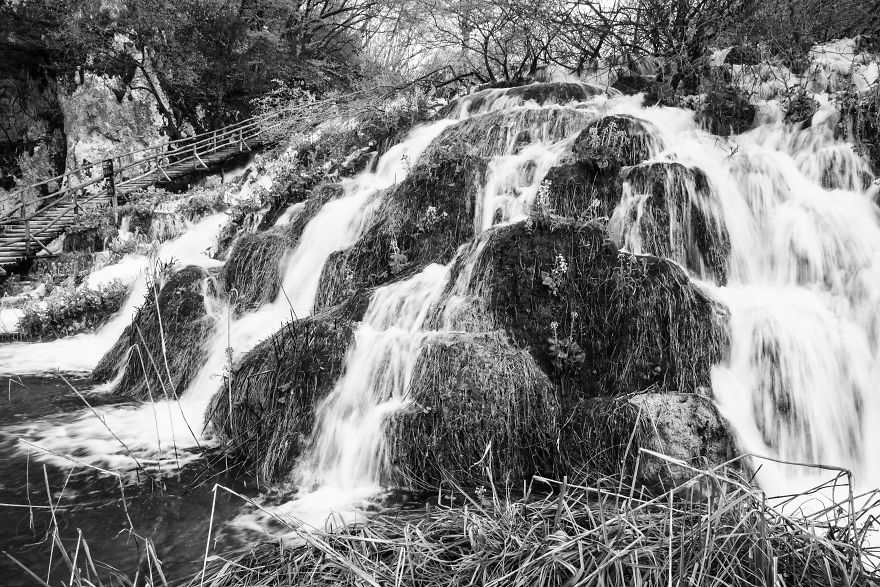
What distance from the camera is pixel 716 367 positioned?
4.63 meters

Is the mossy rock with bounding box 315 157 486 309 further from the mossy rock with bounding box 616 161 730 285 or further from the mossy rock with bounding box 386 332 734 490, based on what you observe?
the mossy rock with bounding box 386 332 734 490

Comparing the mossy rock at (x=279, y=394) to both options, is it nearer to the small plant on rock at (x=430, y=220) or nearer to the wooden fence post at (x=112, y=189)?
the small plant on rock at (x=430, y=220)

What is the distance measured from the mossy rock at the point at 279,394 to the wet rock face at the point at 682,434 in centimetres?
250

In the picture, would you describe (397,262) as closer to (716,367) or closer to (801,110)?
(716,367)

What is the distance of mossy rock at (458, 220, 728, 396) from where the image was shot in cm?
454

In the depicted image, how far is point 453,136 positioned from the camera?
28.9 feet

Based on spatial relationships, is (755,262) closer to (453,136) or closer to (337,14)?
(453,136)

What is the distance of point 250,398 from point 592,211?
12.9 ft

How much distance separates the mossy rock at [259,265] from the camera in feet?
24.5

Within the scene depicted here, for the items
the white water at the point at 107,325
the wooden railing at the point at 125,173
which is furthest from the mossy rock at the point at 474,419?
the wooden railing at the point at 125,173

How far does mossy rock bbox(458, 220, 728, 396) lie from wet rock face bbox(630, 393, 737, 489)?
0.40 metres

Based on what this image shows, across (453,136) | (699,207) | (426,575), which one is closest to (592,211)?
(699,207)

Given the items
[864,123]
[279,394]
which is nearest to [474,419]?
[279,394]

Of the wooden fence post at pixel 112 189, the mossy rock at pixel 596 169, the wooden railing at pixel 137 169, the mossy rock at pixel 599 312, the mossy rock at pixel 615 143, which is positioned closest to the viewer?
the mossy rock at pixel 599 312
